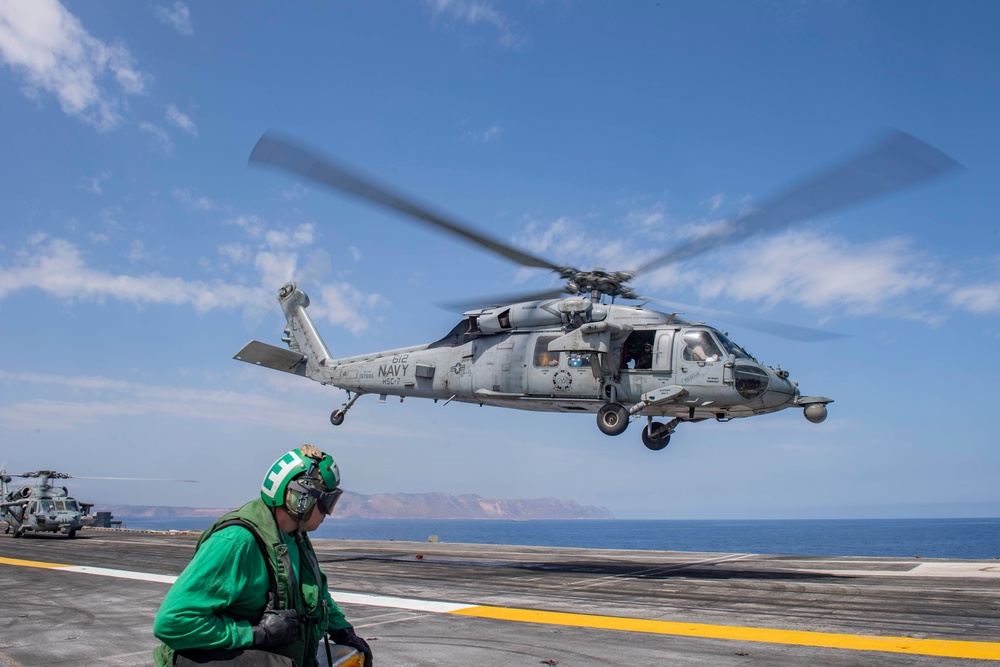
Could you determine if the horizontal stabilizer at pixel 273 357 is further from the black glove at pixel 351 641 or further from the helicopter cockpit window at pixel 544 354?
the black glove at pixel 351 641

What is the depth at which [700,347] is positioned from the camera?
52.6 feet

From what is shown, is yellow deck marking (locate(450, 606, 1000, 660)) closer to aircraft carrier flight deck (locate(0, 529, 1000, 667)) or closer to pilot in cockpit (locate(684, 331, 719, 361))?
aircraft carrier flight deck (locate(0, 529, 1000, 667))

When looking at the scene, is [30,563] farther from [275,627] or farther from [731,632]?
[275,627]

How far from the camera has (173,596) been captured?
3.21 meters

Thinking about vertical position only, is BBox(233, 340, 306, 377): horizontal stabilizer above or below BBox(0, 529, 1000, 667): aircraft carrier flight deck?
Result: above

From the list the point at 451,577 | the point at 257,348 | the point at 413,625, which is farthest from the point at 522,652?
the point at 257,348

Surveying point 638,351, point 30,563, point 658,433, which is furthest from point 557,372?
point 30,563

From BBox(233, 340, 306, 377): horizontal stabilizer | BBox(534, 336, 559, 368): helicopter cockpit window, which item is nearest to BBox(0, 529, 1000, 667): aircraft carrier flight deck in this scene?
BBox(534, 336, 559, 368): helicopter cockpit window

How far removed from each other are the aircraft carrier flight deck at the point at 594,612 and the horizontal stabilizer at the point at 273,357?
22.2ft

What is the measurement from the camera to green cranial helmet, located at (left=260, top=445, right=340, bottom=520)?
3627mm

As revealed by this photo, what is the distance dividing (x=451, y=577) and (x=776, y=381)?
26.3ft

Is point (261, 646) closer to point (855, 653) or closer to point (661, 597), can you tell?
point (855, 653)

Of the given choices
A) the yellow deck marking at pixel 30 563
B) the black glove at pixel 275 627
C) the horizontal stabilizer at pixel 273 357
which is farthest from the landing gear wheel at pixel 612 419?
the black glove at pixel 275 627

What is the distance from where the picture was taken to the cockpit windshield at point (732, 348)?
52.4ft
